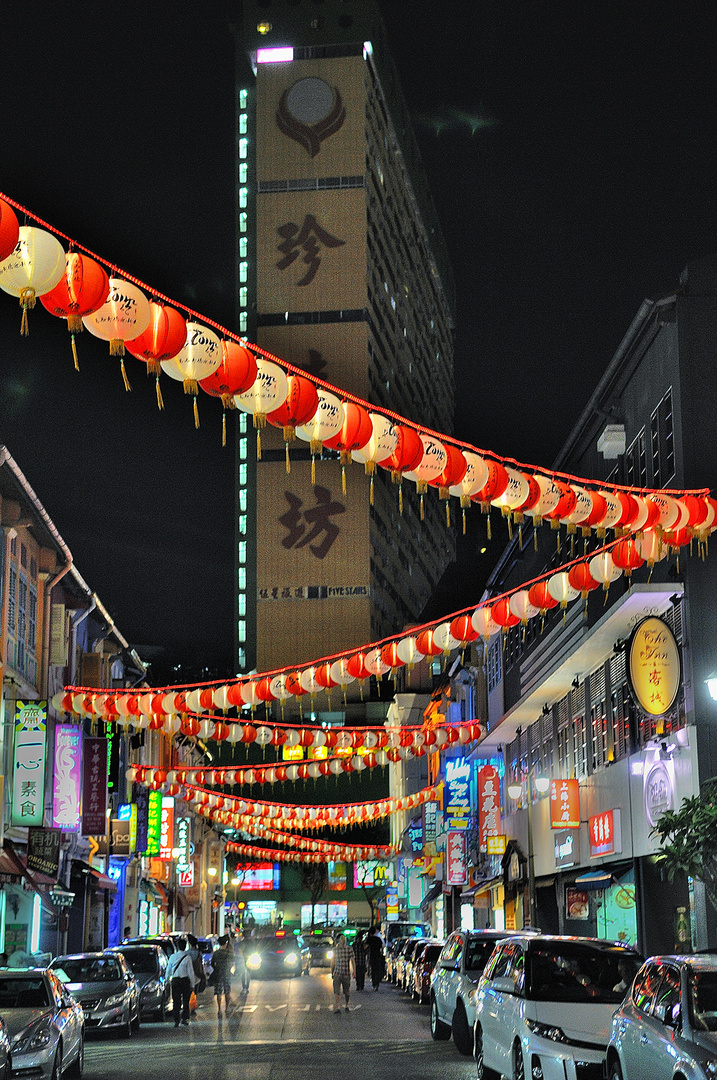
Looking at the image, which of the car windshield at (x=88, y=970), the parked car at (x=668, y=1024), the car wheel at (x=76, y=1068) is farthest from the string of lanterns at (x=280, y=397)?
the car windshield at (x=88, y=970)

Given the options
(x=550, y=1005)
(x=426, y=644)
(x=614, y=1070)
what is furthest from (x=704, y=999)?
(x=426, y=644)

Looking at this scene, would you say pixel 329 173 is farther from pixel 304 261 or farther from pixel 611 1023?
pixel 611 1023

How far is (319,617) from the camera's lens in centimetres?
15088

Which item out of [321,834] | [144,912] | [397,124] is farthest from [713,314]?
[397,124]

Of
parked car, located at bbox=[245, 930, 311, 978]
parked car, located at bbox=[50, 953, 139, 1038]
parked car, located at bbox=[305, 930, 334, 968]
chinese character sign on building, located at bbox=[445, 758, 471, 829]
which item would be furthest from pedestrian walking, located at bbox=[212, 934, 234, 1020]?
parked car, located at bbox=[305, 930, 334, 968]

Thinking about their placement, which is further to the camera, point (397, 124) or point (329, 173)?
point (397, 124)

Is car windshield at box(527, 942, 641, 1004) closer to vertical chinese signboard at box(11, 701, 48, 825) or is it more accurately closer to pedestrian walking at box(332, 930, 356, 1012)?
pedestrian walking at box(332, 930, 356, 1012)

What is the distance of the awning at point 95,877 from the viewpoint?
139 feet

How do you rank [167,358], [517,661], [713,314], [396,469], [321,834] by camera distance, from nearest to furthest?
1. [167,358]
2. [396,469]
3. [713,314]
4. [517,661]
5. [321,834]

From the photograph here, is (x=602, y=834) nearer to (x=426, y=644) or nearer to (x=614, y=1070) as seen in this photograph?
(x=426, y=644)

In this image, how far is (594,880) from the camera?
1276 inches

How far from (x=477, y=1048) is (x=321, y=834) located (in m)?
98.3

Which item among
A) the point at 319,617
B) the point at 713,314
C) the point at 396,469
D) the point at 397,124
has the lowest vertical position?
the point at 396,469

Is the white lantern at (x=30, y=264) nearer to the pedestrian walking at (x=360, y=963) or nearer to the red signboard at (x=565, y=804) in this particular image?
the red signboard at (x=565, y=804)
